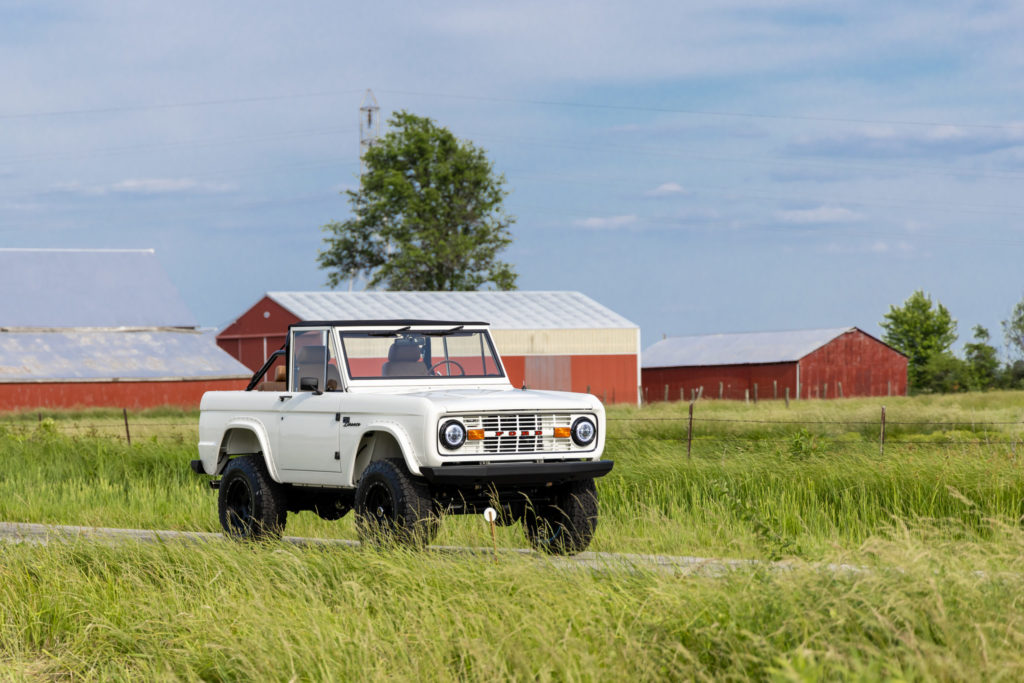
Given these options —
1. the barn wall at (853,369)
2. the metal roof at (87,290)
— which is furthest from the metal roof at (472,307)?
the barn wall at (853,369)

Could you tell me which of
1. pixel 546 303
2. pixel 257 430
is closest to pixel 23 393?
pixel 546 303

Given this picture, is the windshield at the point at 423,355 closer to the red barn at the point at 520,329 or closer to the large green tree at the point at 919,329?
the red barn at the point at 520,329

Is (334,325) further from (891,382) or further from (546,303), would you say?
(891,382)

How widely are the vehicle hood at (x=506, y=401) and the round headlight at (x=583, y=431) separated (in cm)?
12

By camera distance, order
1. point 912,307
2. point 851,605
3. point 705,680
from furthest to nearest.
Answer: point 912,307 → point 851,605 → point 705,680

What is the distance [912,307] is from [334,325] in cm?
8489

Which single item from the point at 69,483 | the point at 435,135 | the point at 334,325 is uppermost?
the point at 435,135

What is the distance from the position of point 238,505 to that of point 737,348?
6075 cm

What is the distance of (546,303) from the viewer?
6388cm

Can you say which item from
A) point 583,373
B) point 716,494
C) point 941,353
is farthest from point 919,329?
point 716,494

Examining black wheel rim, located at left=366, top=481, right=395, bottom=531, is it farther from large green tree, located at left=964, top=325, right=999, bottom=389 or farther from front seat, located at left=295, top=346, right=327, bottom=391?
large green tree, located at left=964, top=325, right=999, bottom=389

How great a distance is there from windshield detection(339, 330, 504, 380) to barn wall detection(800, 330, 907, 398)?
5583cm

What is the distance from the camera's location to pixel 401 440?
11164 mm

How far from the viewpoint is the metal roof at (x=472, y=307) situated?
59094mm
